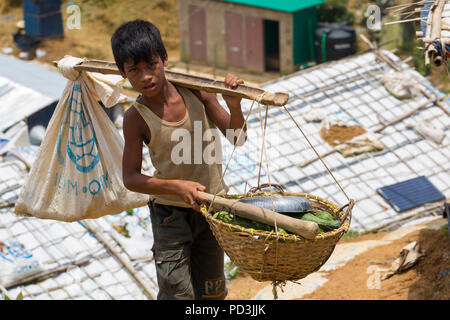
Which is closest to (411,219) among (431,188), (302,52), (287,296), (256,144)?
(431,188)

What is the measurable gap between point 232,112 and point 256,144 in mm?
6863

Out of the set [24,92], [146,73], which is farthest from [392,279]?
[24,92]

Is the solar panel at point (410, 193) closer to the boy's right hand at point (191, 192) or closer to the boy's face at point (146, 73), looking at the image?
the boy's right hand at point (191, 192)

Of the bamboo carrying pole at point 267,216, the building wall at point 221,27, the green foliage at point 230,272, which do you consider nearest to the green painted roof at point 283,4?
the building wall at point 221,27

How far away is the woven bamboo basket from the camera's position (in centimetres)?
363

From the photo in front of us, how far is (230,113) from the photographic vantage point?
4105mm

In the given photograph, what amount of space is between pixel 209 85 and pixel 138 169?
0.68 m

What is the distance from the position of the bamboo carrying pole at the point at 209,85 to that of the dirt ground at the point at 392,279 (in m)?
3.84

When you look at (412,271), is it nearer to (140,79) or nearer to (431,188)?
(431,188)

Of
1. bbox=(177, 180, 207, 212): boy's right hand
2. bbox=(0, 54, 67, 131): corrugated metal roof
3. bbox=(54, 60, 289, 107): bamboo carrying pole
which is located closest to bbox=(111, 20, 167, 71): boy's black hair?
bbox=(54, 60, 289, 107): bamboo carrying pole

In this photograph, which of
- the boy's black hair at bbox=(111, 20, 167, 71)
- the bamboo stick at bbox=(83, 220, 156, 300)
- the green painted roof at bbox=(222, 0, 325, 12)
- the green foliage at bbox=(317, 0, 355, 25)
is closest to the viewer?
the boy's black hair at bbox=(111, 20, 167, 71)

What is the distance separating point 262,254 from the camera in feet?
12.1

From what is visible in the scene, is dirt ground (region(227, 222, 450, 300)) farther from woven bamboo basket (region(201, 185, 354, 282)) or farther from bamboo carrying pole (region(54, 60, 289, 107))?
bamboo carrying pole (region(54, 60, 289, 107))

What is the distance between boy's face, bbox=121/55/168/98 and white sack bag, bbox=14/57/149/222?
993 mm
